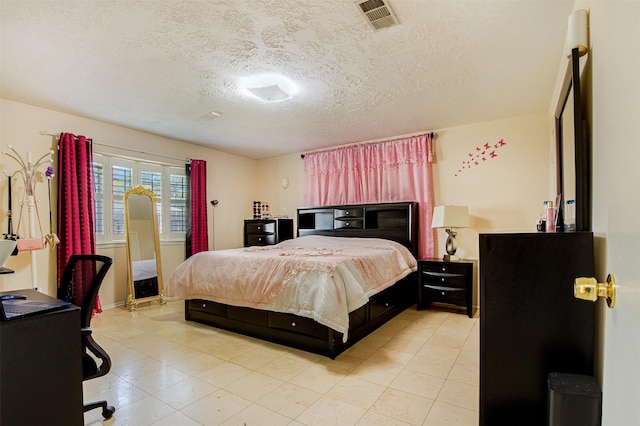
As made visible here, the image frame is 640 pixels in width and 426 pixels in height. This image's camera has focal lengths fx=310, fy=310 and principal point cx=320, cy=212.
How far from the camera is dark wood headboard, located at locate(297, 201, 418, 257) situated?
170 inches

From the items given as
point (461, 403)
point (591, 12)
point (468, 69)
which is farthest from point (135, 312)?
point (591, 12)

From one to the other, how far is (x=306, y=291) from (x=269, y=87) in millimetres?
1891

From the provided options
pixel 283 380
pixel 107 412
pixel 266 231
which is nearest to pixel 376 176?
pixel 266 231

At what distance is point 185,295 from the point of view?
3.40 metres

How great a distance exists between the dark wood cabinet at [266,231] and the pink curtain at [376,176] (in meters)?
0.58

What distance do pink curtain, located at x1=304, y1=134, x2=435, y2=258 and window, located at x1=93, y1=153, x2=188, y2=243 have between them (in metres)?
2.10

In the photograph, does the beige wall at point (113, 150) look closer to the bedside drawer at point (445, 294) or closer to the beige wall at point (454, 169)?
the beige wall at point (454, 169)

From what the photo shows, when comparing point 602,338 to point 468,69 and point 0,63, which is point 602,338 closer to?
point 468,69

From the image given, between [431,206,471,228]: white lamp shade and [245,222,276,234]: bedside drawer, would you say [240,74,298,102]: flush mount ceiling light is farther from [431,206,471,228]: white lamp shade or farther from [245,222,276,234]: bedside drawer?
[245,222,276,234]: bedside drawer

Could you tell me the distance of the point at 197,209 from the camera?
498cm

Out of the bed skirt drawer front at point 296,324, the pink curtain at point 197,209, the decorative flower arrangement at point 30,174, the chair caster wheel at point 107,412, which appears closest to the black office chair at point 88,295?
the chair caster wheel at point 107,412

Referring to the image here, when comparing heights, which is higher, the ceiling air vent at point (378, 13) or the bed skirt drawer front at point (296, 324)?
the ceiling air vent at point (378, 13)

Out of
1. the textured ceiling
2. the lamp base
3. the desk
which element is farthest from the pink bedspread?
the textured ceiling

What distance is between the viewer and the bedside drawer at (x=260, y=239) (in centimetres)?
533
